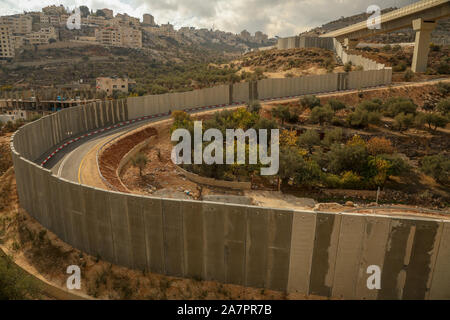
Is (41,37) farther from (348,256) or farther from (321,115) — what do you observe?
(348,256)

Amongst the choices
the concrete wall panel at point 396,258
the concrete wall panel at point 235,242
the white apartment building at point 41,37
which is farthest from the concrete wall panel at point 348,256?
the white apartment building at point 41,37

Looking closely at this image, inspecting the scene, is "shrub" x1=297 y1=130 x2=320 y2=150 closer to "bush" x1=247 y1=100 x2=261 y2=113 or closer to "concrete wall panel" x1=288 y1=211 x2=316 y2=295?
"bush" x1=247 y1=100 x2=261 y2=113

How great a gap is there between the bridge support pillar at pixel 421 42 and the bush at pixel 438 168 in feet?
109

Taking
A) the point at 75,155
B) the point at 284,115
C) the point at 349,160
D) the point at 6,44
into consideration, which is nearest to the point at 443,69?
the point at 284,115

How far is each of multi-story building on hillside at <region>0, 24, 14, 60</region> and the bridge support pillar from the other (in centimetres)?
14807

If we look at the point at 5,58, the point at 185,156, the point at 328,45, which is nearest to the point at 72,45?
the point at 5,58

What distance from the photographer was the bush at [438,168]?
84.0 ft

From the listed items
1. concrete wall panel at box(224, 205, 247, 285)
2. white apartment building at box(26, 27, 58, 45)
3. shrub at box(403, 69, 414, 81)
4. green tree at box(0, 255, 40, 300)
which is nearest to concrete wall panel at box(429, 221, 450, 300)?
concrete wall panel at box(224, 205, 247, 285)

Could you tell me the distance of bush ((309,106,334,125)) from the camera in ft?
125

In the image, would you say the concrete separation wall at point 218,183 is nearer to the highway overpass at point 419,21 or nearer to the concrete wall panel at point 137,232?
the concrete wall panel at point 137,232

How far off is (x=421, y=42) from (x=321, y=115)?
27.6 metres

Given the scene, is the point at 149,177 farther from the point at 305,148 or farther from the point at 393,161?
the point at 393,161

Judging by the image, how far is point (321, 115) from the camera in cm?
3838

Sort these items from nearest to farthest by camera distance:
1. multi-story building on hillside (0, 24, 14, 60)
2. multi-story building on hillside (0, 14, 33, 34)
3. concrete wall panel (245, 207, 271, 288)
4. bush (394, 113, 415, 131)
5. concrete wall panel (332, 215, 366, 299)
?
1. concrete wall panel (332, 215, 366, 299)
2. concrete wall panel (245, 207, 271, 288)
3. bush (394, 113, 415, 131)
4. multi-story building on hillside (0, 24, 14, 60)
5. multi-story building on hillside (0, 14, 33, 34)
